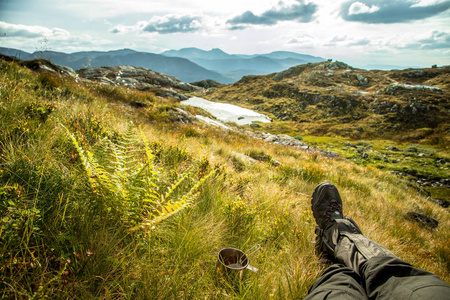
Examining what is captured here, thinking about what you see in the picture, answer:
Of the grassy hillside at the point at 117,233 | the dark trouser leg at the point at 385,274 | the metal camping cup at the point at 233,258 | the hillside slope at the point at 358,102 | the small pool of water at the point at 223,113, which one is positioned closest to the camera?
the grassy hillside at the point at 117,233

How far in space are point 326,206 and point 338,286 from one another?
6.37 feet

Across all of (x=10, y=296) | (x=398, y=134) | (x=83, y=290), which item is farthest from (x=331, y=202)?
(x=398, y=134)

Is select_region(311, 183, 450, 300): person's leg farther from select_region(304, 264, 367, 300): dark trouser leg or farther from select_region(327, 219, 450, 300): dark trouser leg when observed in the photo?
select_region(304, 264, 367, 300): dark trouser leg

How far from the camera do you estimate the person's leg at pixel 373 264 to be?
1469 mm

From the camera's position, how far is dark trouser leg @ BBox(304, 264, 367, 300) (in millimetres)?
1479

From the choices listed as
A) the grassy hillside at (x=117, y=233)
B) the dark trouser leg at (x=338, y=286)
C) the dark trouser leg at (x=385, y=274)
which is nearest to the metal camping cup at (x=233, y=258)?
the grassy hillside at (x=117, y=233)

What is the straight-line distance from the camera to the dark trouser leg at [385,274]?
1442 millimetres

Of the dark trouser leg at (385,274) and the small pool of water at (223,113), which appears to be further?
the small pool of water at (223,113)

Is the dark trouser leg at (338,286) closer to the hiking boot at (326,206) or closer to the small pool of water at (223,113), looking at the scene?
the hiking boot at (326,206)

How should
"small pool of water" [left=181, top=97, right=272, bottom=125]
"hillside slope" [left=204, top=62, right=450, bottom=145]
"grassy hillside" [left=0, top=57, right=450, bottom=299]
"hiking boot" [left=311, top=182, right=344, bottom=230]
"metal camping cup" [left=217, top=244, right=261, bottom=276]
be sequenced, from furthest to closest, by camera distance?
"hillside slope" [left=204, top=62, right=450, bottom=145]
"small pool of water" [left=181, top=97, right=272, bottom=125]
"hiking boot" [left=311, top=182, right=344, bottom=230]
"metal camping cup" [left=217, top=244, right=261, bottom=276]
"grassy hillside" [left=0, top=57, right=450, bottom=299]

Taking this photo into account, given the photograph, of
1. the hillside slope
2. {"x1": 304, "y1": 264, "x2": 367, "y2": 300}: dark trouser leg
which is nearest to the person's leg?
{"x1": 304, "y1": 264, "x2": 367, "y2": 300}: dark trouser leg

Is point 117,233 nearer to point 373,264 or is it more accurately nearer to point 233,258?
point 233,258

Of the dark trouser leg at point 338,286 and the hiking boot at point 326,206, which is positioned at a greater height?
the dark trouser leg at point 338,286

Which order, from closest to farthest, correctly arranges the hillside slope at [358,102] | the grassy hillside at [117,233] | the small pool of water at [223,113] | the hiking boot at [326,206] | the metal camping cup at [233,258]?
the grassy hillside at [117,233], the metal camping cup at [233,258], the hiking boot at [326,206], the small pool of water at [223,113], the hillside slope at [358,102]
